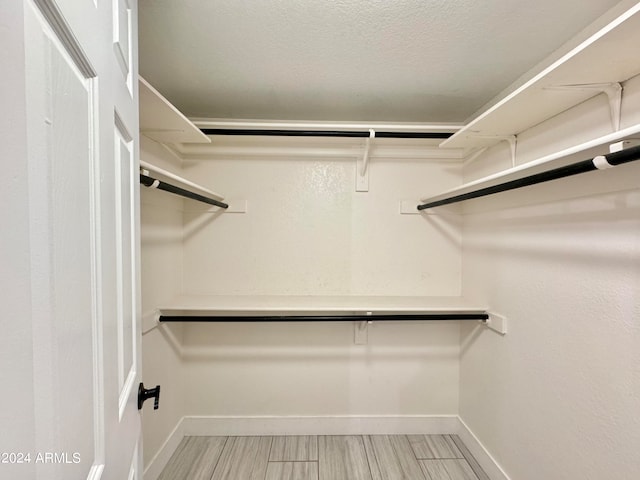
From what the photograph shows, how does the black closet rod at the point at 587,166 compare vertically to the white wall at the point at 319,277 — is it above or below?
above

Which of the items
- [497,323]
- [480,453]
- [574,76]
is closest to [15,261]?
[574,76]

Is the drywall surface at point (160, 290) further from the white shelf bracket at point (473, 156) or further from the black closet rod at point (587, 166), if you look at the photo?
the white shelf bracket at point (473, 156)

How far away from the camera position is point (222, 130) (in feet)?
5.37

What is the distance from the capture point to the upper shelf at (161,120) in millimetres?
1066

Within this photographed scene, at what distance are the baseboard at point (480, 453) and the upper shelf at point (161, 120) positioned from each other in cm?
239

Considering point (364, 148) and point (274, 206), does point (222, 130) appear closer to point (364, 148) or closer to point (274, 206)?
point (274, 206)

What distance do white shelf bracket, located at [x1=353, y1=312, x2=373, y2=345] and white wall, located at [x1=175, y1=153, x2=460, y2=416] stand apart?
0.14 ft

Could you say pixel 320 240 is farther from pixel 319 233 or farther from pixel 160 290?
pixel 160 290

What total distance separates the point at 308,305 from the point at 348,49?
4.36 feet

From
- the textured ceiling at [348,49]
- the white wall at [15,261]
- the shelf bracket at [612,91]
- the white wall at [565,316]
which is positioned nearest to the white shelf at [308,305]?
the white wall at [565,316]

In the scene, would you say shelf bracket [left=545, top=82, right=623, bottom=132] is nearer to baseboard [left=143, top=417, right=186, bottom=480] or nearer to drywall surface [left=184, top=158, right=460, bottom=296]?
drywall surface [left=184, top=158, right=460, bottom=296]

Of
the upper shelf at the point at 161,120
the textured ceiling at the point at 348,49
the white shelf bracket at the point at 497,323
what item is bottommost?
the white shelf bracket at the point at 497,323

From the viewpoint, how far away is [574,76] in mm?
901

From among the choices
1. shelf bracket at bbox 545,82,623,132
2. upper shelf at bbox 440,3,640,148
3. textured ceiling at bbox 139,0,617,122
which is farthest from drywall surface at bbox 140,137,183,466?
shelf bracket at bbox 545,82,623,132
